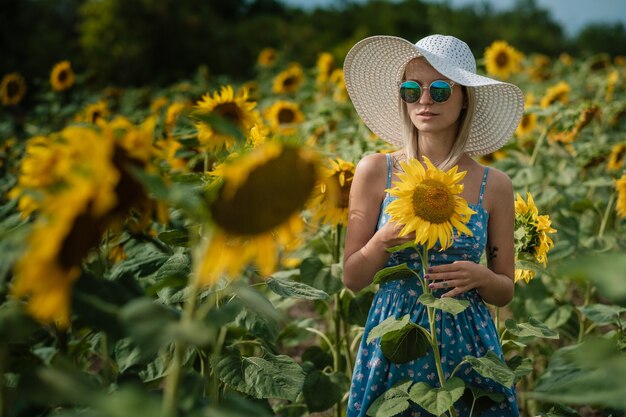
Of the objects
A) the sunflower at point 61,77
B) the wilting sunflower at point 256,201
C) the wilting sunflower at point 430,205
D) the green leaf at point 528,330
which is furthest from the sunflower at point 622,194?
the sunflower at point 61,77

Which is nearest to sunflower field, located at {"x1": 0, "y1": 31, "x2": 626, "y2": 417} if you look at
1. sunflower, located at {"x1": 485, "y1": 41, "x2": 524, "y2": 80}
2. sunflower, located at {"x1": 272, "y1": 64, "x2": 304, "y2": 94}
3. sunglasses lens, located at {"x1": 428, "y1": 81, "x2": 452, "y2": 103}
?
sunglasses lens, located at {"x1": 428, "y1": 81, "x2": 452, "y2": 103}

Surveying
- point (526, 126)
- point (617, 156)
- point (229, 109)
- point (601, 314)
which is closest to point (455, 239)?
point (601, 314)

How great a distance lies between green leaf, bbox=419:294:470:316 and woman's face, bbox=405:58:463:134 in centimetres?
48

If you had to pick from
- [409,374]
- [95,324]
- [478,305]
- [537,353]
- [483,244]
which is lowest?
[537,353]

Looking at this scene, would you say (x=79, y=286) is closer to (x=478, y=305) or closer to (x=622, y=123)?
(x=478, y=305)

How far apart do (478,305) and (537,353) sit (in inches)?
45.1

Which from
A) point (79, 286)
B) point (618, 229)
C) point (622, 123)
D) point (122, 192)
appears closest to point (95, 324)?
point (79, 286)

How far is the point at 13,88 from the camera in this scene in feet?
15.5

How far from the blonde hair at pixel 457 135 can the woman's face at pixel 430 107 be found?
0.02 m

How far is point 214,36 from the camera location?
533 inches

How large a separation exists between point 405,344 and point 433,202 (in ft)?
1.04

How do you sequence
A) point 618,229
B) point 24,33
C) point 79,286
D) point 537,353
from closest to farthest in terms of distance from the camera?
point 79,286 < point 537,353 < point 618,229 < point 24,33

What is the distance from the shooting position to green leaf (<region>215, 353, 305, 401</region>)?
4.71 feet

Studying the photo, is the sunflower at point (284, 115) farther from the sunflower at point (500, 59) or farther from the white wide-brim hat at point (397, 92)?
the white wide-brim hat at point (397, 92)
